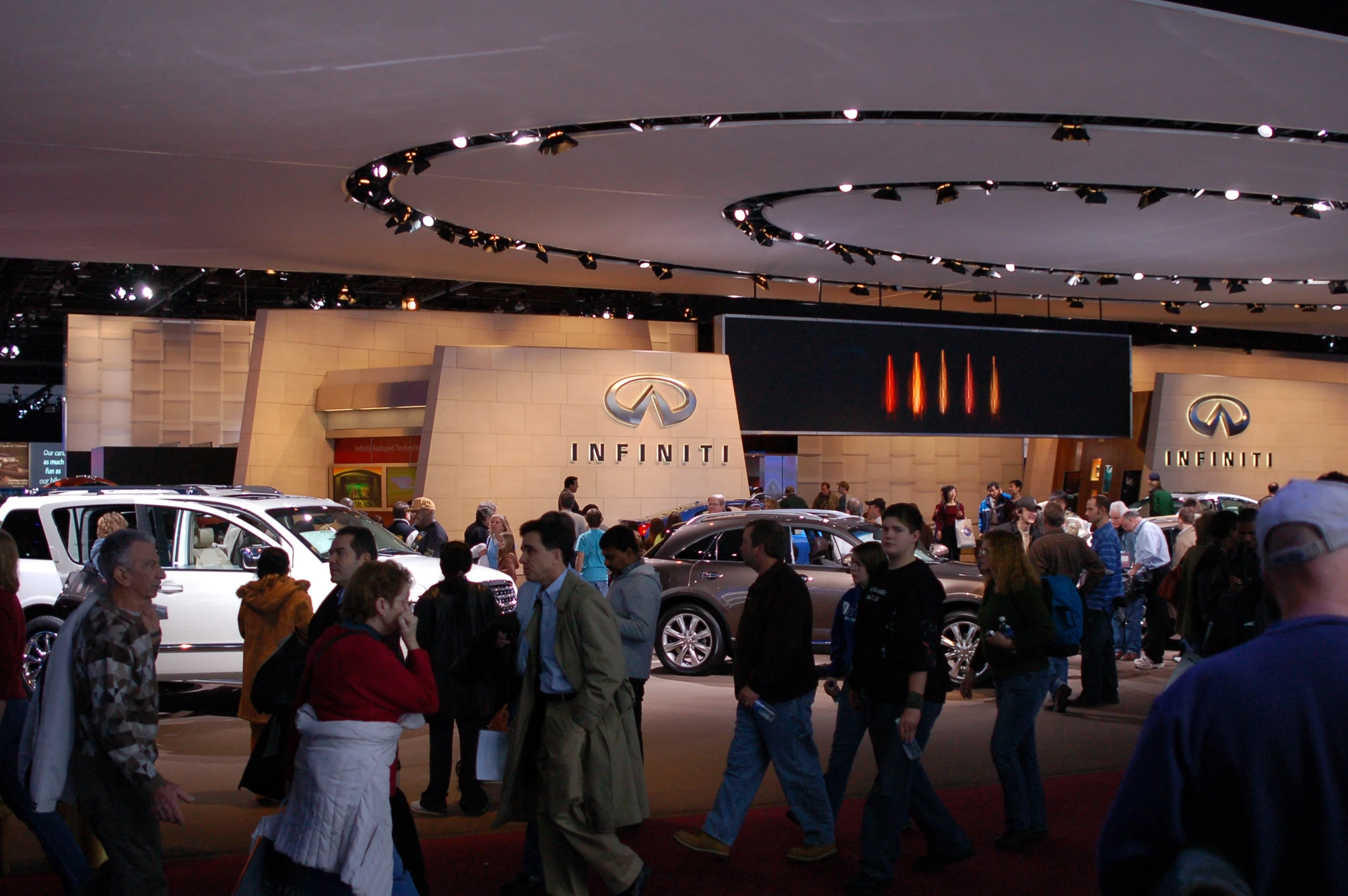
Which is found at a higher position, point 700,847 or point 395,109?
point 395,109

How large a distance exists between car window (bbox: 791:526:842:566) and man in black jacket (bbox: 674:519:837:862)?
600cm

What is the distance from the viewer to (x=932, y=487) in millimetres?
32656

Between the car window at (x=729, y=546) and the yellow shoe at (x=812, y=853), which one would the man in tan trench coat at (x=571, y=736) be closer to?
the yellow shoe at (x=812, y=853)

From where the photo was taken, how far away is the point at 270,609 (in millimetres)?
6668

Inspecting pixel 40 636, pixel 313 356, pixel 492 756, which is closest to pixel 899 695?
pixel 492 756

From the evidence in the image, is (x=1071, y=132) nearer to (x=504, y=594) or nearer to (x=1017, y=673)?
(x=504, y=594)

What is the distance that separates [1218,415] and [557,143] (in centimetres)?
2285

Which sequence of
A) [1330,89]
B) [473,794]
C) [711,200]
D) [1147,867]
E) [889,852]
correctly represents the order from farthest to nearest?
[711,200]
[1330,89]
[473,794]
[889,852]
[1147,867]

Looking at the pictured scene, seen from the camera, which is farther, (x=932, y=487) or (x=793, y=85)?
(x=932, y=487)

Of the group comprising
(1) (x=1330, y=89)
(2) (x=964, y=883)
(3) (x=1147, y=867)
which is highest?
(1) (x=1330, y=89)

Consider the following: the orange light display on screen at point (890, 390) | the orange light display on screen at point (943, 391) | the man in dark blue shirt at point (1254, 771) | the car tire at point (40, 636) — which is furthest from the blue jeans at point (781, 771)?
the orange light display on screen at point (943, 391)

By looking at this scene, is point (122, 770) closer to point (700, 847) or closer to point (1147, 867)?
point (700, 847)

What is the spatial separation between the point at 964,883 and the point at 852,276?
16.6 meters

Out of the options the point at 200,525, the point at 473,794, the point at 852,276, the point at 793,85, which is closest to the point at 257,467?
the point at 852,276
